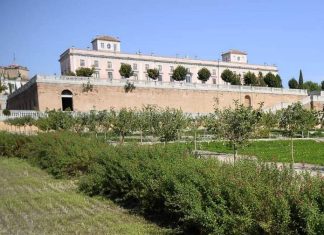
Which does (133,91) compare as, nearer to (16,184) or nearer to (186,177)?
(16,184)

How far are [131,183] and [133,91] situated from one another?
3975cm

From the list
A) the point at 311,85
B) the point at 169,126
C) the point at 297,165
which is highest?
the point at 311,85

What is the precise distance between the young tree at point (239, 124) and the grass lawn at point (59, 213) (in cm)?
652

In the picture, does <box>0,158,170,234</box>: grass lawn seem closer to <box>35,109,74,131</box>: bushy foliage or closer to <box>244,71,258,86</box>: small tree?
<box>35,109,74,131</box>: bushy foliage

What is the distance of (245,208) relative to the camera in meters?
5.09

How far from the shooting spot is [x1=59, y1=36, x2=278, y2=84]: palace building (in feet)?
217

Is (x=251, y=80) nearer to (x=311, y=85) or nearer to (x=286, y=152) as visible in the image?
(x=311, y=85)

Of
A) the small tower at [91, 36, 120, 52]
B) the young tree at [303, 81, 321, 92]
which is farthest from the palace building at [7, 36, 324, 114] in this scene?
the young tree at [303, 81, 321, 92]

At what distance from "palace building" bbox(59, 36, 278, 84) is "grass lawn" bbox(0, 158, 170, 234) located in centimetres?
5117

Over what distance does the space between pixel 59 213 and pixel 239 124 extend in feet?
28.7

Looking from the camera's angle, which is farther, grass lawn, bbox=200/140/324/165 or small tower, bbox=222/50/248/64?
small tower, bbox=222/50/248/64

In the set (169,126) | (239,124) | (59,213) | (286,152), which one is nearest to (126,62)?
(286,152)

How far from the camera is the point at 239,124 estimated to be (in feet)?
50.4

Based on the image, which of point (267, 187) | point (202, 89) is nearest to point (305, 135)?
point (202, 89)
